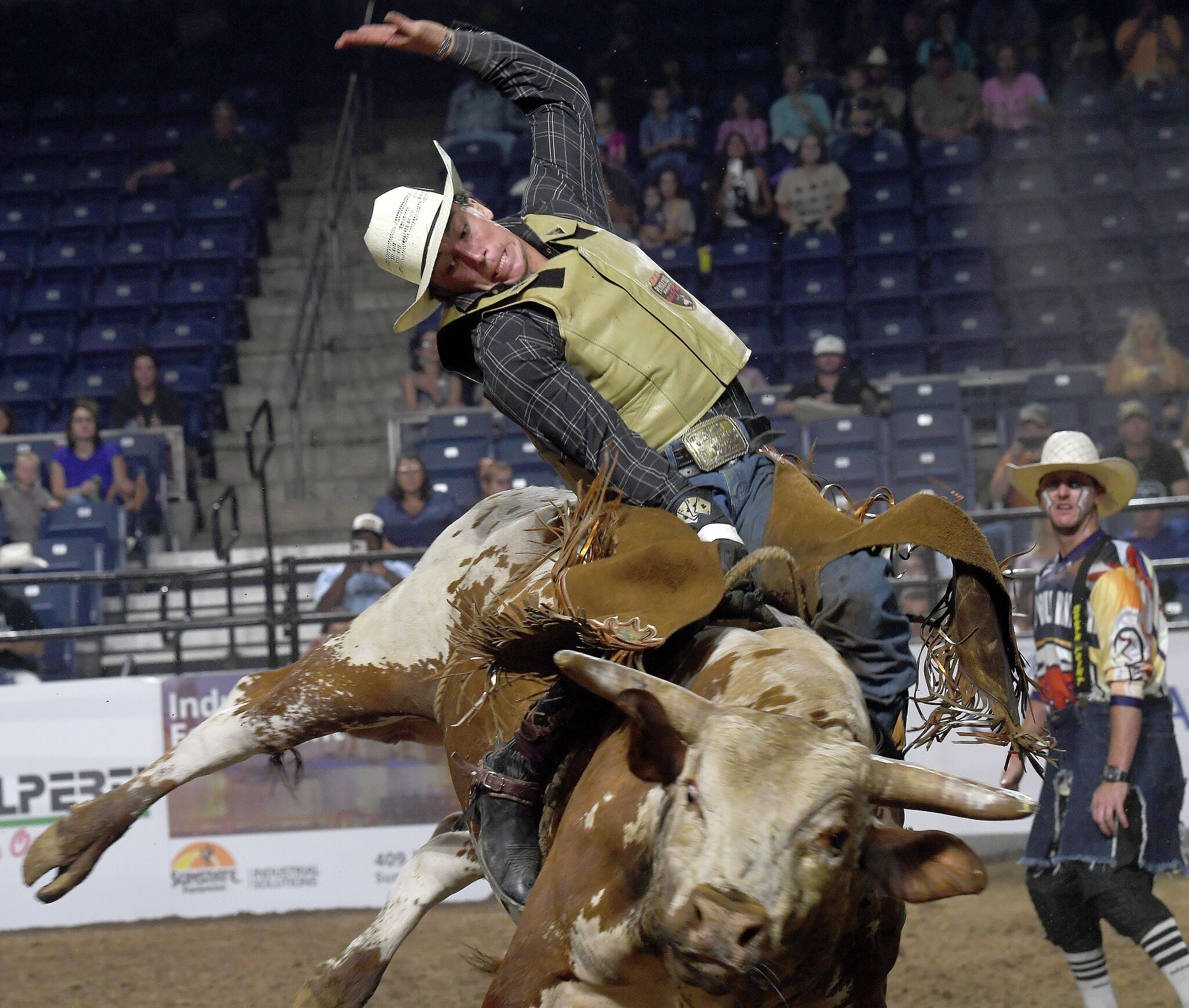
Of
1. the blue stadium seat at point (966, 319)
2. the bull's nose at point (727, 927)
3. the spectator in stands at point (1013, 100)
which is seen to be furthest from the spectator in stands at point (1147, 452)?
the bull's nose at point (727, 927)

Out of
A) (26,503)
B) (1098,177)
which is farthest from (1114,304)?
(26,503)

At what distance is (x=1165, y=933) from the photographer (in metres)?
4.48

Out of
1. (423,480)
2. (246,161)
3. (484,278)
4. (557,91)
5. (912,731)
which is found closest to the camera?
(912,731)

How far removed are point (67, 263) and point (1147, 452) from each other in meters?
8.83

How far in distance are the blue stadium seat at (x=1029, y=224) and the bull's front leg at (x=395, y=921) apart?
333 inches

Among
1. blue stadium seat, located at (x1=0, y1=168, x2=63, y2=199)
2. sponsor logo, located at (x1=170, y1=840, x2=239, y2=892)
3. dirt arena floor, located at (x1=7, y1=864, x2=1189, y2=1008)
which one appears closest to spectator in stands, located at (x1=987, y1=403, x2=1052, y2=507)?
dirt arena floor, located at (x1=7, y1=864, x2=1189, y2=1008)

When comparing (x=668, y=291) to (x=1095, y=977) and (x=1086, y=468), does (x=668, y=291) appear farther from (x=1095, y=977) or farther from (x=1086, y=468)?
(x=1095, y=977)

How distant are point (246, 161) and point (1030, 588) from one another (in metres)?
8.60

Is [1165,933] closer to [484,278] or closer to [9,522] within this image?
[484,278]

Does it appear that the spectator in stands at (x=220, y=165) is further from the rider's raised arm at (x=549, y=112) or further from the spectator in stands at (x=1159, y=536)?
the rider's raised arm at (x=549, y=112)

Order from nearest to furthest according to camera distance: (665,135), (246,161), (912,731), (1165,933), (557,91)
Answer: (912,731)
(557,91)
(1165,933)
(665,135)
(246,161)

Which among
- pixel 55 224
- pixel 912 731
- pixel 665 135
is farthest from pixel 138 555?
pixel 912 731

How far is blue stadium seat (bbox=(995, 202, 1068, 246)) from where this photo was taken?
35.7 feet

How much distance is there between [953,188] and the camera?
1114cm
